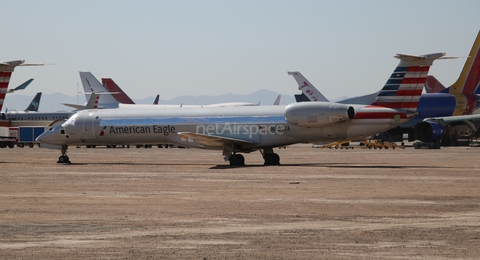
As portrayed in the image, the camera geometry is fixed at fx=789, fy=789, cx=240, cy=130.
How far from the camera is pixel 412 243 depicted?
43.6 feet

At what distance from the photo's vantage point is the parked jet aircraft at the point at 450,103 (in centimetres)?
6590

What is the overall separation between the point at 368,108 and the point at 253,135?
614cm

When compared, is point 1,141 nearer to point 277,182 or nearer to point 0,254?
point 277,182

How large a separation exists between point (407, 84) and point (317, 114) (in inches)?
172

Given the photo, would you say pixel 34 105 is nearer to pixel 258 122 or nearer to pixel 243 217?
pixel 258 122

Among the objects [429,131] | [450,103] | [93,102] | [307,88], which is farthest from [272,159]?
[307,88]

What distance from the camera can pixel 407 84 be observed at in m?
36.1

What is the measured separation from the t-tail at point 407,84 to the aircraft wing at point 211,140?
24.8 feet

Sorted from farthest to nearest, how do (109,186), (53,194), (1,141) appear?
(1,141)
(109,186)
(53,194)

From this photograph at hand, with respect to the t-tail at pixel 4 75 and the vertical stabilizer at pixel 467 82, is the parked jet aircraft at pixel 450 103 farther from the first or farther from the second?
the t-tail at pixel 4 75

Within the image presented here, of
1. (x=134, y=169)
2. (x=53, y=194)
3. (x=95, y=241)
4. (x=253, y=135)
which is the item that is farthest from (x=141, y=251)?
(x=253, y=135)

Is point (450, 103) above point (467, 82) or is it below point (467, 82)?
below

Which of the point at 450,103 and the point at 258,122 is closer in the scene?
the point at 258,122

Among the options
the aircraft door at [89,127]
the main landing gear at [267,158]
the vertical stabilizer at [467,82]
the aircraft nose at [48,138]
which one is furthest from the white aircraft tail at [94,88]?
the main landing gear at [267,158]
